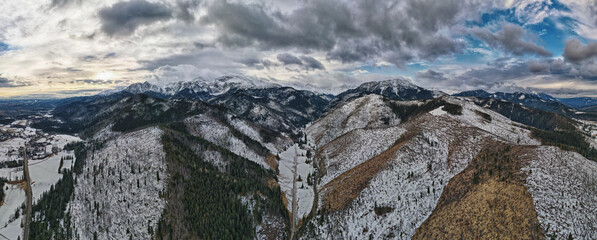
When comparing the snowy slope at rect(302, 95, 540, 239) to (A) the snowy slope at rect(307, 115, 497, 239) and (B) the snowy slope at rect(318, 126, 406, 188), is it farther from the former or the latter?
(B) the snowy slope at rect(318, 126, 406, 188)

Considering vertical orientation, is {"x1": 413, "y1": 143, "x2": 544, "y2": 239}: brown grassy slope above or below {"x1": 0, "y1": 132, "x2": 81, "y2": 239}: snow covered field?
above

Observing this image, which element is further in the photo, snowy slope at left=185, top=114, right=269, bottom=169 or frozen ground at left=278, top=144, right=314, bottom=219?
snowy slope at left=185, top=114, right=269, bottom=169

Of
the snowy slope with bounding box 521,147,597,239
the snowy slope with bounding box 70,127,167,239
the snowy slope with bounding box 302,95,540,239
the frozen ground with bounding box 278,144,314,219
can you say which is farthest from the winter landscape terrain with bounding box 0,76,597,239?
the frozen ground with bounding box 278,144,314,219

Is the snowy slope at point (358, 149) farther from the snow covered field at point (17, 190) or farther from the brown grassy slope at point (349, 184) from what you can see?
the snow covered field at point (17, 190)

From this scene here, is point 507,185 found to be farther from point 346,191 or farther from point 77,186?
point 77,186

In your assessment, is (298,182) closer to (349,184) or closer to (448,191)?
(349,184)

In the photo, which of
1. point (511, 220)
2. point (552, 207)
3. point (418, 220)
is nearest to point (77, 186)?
point (418, 220)

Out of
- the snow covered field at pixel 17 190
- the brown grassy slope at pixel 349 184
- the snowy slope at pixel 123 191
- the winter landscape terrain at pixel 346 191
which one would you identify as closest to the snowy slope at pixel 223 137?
the winter landscape terrain at pixel 346 191
